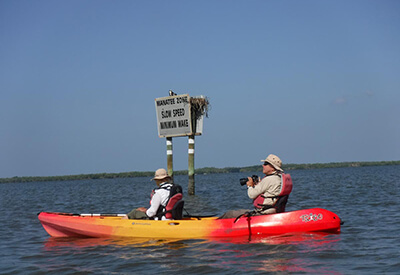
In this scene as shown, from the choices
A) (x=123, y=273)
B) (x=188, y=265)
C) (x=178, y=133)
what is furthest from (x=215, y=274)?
(x=178, y=133)

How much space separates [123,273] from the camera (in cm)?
796

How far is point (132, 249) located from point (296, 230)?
3475mm

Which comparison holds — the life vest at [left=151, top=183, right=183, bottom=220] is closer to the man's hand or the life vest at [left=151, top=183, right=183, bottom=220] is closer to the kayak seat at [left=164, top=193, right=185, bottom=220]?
the kayak seat at [left=164, top=193, right=185, bottom=220]

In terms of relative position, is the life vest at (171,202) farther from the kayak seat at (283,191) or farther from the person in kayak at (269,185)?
the kayak seat at (283,191)

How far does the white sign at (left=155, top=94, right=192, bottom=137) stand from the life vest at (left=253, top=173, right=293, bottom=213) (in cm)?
1204

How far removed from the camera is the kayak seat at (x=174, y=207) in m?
10.6

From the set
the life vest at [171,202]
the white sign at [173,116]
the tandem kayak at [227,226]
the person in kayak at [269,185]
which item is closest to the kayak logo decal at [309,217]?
the tandem kayak at [227,226]

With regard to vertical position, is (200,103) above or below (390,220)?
above

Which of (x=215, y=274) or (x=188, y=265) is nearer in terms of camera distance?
(x=215, y=274)

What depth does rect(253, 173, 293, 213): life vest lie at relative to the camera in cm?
999

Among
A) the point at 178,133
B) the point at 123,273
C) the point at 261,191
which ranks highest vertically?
the point at 178,133

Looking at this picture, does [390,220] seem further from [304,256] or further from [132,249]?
[132,249]

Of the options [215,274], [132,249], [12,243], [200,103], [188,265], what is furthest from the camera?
[200,103]

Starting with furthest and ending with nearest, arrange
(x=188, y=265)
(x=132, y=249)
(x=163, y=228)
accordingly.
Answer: (x=163, y=228)
(x=132, y=249)
(x=188, y=265)
